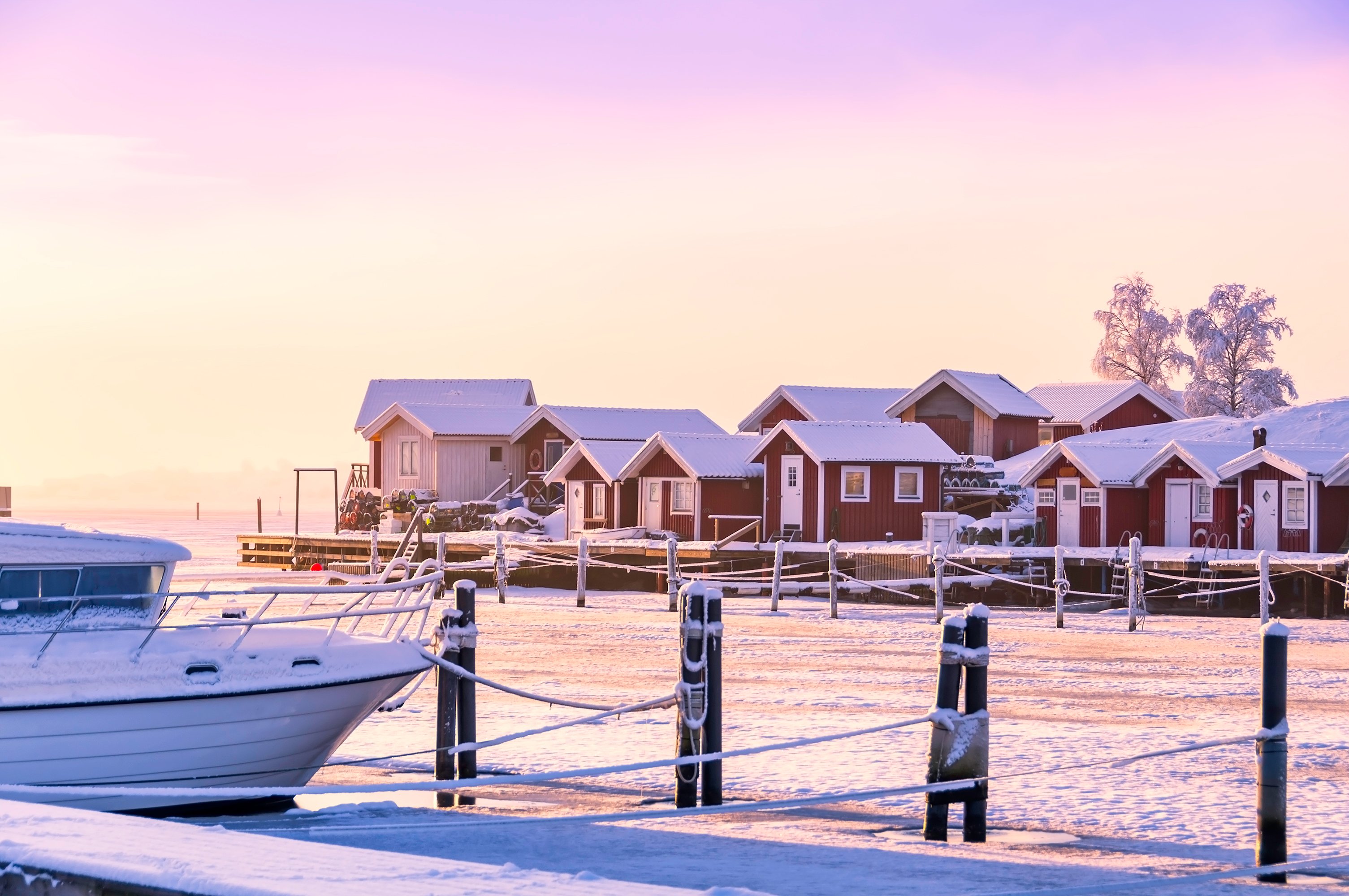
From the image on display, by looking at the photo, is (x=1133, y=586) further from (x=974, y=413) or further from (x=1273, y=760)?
(x=974, y=413)

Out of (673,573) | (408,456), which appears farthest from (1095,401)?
(673,573)

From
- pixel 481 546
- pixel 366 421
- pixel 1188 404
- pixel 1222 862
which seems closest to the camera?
pixel 1222 862

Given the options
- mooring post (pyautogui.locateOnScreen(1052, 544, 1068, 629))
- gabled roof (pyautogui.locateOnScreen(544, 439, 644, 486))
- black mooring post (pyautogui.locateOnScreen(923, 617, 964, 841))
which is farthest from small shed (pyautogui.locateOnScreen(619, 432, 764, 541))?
black mooring post (pyautogui.locateOnScreen(923, 617, 964, 841))

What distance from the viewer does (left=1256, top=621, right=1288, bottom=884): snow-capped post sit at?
Answer: 8914 millimetres

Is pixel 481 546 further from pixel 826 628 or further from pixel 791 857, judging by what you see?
pixel 791 857

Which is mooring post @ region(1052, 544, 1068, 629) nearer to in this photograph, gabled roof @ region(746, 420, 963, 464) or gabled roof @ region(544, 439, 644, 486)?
gabled roof @ region(746, 420, 963, 464)

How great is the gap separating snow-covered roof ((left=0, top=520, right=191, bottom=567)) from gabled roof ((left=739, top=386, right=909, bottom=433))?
54108 mm

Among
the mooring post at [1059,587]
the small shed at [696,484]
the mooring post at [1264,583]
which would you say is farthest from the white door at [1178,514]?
the mooring post at [1264,583]

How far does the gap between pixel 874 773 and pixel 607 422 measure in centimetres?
5495

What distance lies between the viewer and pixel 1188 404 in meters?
86.9

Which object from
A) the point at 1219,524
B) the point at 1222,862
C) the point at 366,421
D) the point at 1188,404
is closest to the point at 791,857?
the point at 1222,862

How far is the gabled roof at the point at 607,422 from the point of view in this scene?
6562 centimetres

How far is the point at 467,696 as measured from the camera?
1213 cm

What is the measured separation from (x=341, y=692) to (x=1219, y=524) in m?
39.6
